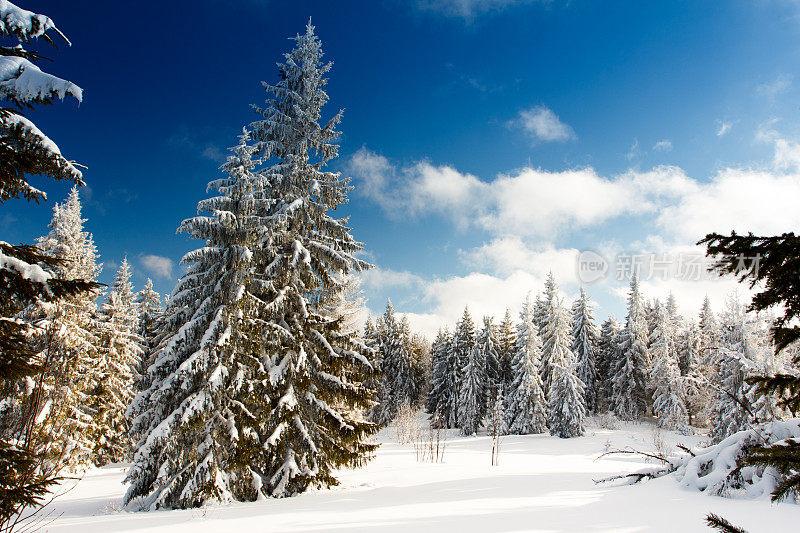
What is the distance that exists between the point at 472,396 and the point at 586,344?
45.0ft

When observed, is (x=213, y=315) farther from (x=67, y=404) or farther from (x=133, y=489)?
(x=67, y=404)

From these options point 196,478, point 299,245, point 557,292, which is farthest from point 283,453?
point 557,292

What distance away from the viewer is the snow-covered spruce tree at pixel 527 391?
3847cm

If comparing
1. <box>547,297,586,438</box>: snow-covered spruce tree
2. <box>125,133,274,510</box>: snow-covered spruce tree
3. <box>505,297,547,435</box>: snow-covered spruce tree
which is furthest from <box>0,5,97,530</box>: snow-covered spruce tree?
<box>505,297,547,435</box>: snow-covered spruce tree

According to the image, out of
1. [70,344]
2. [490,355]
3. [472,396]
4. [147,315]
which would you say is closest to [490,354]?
[490,355]

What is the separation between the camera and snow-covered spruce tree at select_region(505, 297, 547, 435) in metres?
38.5

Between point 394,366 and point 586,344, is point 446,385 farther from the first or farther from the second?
point 586,344

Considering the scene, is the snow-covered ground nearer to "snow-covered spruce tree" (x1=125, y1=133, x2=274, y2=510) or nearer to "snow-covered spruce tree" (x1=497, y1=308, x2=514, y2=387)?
"snow-covered spruce tree" (x1=125, y1=133, x2=274, y2=510)

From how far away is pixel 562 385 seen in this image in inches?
1446

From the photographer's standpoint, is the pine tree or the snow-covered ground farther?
the pine tree

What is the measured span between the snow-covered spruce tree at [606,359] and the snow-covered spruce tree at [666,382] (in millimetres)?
5527

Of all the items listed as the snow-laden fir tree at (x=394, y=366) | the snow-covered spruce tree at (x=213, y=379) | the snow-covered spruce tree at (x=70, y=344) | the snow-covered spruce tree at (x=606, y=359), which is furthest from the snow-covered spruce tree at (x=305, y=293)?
the snow-covered spruce tree at (x=606, y=359)

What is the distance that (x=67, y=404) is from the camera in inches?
810

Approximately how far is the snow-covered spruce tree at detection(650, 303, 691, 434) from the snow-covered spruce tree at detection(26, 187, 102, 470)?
144ft
